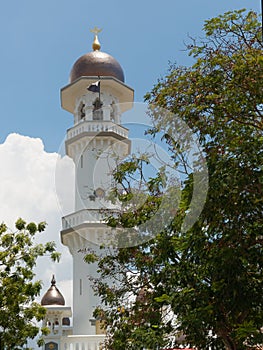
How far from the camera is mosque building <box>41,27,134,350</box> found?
88.6ft

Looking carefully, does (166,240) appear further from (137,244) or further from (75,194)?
(75,194)

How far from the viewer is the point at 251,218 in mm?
9188

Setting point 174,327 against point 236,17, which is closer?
point 236,17

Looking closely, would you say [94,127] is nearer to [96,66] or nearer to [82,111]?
[82,111]

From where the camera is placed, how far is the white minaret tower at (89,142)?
88.9 ft

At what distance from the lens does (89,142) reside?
28828 mm

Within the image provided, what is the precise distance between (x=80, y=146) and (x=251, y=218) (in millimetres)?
20581

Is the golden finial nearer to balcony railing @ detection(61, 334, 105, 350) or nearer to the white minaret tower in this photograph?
the white minaret tower

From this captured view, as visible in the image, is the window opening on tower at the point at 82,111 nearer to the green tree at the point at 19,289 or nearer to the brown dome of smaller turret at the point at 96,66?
the brown dome of smaller turret at the point at 96,66

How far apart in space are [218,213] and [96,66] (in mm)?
21216

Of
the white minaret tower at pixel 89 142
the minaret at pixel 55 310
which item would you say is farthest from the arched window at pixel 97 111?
the minaret at pixel 55 310

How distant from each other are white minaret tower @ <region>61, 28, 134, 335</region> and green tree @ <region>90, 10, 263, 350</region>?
50.2 feet

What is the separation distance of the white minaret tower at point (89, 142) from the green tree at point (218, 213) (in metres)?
15.3

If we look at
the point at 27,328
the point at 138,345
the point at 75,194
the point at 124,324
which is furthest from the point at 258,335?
the point at 75,194
